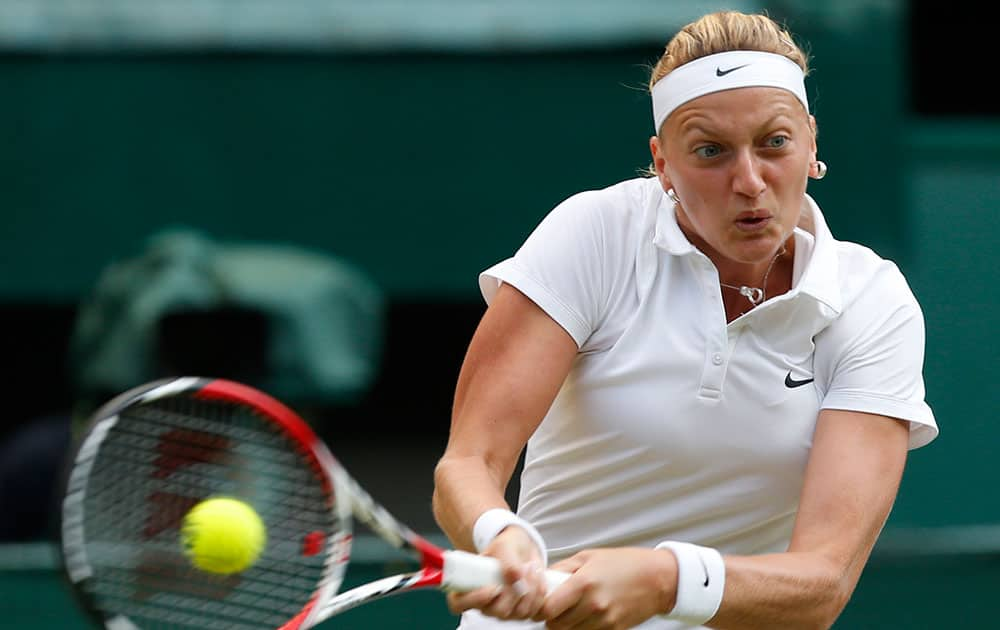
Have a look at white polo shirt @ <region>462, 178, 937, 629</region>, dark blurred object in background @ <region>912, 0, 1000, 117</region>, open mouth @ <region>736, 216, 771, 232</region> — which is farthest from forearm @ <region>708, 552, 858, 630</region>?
dark blurred object in background @ <region>912, 0, 1000, 117</region>

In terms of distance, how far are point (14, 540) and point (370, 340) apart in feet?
3.87

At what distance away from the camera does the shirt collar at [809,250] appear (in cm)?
268

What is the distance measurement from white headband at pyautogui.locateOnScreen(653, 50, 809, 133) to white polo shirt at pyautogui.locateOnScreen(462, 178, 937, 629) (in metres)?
0.17

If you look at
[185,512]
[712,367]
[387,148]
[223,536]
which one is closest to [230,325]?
[387,148]

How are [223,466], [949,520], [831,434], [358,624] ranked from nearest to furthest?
1. [831,434]
2. [223,466]
3. [358,624]
4. [949,520]

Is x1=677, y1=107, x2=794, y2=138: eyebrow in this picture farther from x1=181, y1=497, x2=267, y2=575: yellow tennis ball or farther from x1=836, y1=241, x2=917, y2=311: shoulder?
x1=181, y1=497, x2=267, y2=575: yellow tennis ball

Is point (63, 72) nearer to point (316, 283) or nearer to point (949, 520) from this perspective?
point (316, 283)

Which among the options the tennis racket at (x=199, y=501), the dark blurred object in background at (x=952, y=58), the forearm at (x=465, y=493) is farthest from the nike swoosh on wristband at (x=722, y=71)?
the dark blurred object in background at (x=952, y=58)

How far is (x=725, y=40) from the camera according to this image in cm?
269

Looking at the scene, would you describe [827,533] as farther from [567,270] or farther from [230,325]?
[230,325]

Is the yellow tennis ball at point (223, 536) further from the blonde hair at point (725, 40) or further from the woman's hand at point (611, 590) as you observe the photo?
the blonde hair at point (725, 40)

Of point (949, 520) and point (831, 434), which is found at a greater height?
point (831, 434)

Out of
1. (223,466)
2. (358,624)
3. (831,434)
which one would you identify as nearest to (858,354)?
(831,434)

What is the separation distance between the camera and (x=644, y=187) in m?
2.85
